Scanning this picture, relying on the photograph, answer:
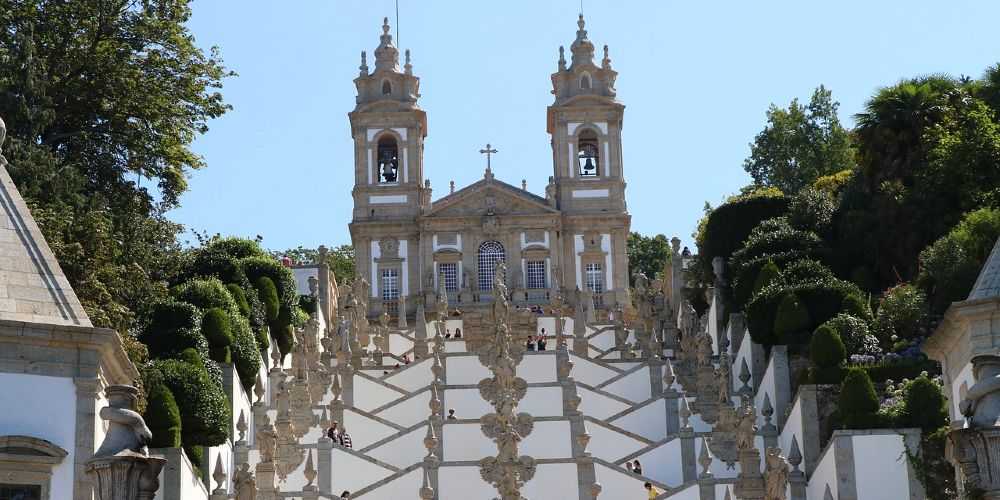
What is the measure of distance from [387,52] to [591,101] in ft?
21.2

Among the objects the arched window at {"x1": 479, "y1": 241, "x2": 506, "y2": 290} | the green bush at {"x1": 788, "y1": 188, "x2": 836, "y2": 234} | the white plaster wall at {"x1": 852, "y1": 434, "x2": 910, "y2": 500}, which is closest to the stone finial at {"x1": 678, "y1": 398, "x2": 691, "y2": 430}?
the white plaster wall at {"x1": 852, "y1": 434, "x2": 910, "y2": 500}

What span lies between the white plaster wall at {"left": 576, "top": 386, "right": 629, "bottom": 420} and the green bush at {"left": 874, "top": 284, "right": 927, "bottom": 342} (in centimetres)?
530

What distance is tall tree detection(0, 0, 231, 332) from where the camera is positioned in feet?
117

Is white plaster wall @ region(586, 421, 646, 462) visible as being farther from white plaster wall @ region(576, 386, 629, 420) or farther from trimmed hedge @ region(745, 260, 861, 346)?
trimmed hedge @ region(745, 260, 861, 346)

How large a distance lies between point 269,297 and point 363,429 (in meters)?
5.39

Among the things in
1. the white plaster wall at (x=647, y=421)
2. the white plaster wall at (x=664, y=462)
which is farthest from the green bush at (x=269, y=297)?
the white plaster wall at (x=664, y=462)

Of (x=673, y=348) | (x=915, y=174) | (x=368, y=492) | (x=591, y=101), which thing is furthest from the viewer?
(x=591, y=101)

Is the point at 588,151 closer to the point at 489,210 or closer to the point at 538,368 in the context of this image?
the point at 489,210

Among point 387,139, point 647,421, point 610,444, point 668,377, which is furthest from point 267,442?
point 387,139

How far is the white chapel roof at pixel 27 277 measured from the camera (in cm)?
2252

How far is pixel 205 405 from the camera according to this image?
33531 millimetres

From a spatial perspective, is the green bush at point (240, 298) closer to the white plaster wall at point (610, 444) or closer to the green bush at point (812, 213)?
the white plaster wall at point (610, 444)

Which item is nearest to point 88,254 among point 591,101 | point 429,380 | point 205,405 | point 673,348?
point 205,405

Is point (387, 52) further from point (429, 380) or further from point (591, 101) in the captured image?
point (429, 380)
